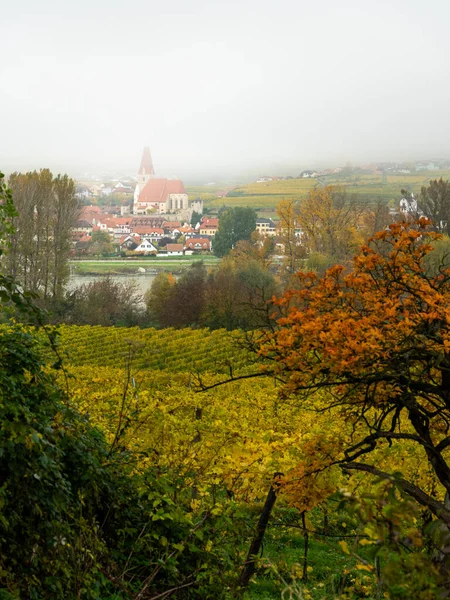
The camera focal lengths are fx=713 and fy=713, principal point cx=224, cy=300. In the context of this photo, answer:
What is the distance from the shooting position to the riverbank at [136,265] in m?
79.0

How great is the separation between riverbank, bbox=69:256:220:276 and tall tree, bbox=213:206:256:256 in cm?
287

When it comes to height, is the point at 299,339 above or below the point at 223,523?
above

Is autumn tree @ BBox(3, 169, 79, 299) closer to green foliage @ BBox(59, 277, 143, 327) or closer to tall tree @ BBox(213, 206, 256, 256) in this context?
green foliage @ BBox(59, 277, 143, 327)

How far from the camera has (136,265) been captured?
295 feet

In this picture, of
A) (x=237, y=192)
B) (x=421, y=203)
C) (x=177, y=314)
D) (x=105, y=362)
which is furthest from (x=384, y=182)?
(x=105, y=362)

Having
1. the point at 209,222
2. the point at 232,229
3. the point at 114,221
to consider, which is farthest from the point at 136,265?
the point at 114,221

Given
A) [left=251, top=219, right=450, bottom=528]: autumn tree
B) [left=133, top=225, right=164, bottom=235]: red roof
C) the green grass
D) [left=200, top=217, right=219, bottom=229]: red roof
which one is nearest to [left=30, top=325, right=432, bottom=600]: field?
[left=251, top=219, right=450, bottom=528]: autumn tree

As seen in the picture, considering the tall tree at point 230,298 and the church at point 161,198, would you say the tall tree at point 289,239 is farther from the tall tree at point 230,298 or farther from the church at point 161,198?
the church at point 161,198

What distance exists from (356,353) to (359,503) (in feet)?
10.7

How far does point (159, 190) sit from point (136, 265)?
9949cm

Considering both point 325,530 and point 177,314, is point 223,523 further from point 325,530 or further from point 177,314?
point 177,314

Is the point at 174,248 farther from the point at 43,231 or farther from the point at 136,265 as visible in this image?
the point at 43,231

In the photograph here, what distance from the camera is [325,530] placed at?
1058 cm

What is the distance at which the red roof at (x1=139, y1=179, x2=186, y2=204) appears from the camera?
603ft
